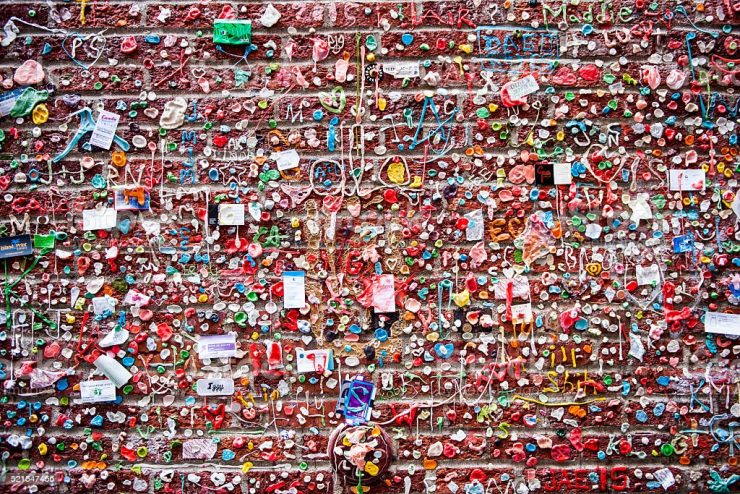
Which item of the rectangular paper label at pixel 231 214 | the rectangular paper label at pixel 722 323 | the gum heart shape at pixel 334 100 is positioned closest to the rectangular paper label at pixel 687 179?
the rectangular paper label at pixel 722 323

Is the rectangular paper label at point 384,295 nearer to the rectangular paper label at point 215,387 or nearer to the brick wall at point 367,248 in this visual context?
the brick wall at point 367,248

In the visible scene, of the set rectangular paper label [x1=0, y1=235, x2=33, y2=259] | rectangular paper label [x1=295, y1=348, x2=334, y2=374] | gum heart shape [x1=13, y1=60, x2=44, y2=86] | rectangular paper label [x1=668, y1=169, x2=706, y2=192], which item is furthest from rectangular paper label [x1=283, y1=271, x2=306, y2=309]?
rectangular paper label [x1=668, y1=169, x2=706, y2=192]

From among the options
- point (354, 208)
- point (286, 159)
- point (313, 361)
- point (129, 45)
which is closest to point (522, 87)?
point (354, 208)

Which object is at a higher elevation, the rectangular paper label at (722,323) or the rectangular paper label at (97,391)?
the rectangular paper label at (722,323)

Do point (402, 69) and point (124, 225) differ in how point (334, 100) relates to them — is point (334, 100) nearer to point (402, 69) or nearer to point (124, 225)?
point (402, 69)

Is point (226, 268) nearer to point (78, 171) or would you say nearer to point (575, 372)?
point (78, 171)

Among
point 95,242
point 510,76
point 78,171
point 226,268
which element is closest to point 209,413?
point 226,268
